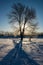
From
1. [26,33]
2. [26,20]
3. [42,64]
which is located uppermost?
[26,20]

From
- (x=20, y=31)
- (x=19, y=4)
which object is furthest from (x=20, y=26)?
(x=19, y=4)

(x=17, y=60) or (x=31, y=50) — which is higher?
(x=31, y=50)

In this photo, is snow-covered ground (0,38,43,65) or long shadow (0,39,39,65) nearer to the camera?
long shadow (0,39,39,65)

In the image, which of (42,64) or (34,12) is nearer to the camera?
(42,64)

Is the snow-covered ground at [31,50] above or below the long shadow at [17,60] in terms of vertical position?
above

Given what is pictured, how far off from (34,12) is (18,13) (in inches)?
105

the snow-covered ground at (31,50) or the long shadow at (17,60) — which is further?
the snow-covered ground at (31,50)

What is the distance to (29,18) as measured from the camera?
895 inches

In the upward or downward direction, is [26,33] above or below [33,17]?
below

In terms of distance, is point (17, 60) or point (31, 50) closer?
point (17, 60)

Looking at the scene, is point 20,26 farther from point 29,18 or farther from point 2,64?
point 2,64

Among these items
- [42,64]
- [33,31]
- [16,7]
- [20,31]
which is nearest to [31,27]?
[33,31]

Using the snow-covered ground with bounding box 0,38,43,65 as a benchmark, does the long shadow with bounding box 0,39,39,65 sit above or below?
below

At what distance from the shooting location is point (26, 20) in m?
22.6
